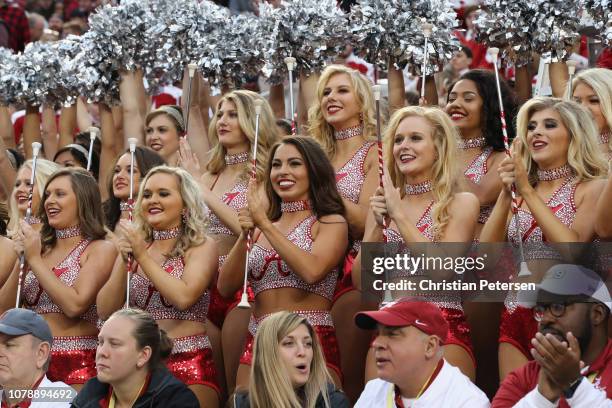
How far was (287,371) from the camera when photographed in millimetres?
5590

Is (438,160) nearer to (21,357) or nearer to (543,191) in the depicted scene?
(543,191)

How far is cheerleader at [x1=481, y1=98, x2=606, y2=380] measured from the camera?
19.5 feet

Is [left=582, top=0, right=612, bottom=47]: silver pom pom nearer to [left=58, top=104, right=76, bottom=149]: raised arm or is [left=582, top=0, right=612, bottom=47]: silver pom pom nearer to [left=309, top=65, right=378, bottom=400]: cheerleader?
[left=309, top=65, right=378, bottom=400]: cheerleader

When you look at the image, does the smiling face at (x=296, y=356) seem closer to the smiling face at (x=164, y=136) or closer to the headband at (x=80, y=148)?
the smiling face at (x=164, y=136)

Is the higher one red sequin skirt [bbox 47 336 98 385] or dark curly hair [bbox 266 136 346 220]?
dark curly hair [bbox 266 136 346 220]

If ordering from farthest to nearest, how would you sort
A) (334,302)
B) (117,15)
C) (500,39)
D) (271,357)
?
(117,15) < (500,39) < (334,302) < (271,357)

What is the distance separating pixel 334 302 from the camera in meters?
6.88

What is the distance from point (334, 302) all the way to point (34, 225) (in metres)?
2.32

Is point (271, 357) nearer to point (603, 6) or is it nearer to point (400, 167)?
point (400, 167)

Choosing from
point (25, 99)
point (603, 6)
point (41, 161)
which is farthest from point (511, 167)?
point (25, 99)

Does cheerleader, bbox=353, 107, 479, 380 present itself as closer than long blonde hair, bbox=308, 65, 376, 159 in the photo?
Yes

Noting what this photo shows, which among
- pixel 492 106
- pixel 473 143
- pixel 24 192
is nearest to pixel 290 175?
pixel 473 143

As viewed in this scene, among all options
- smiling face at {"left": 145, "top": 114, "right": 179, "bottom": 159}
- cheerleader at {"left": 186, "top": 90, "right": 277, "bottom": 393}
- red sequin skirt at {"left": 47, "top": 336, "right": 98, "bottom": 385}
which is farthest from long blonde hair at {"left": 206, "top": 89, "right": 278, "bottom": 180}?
red sequin skirt at {"left": 47, "top": 336, "right": 98, "bottom": 385}

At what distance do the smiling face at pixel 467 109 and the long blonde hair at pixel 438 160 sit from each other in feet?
1.97
